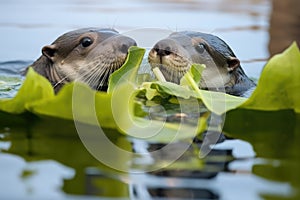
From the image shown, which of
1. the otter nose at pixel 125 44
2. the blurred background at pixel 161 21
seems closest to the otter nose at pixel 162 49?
the otter nose at pixel 125 44

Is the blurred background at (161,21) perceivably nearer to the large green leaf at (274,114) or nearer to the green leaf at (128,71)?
the green leaf at (128,71)

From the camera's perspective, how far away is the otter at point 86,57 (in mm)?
3850

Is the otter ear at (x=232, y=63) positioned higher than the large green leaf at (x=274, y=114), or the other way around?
the large green leaf at (x=274, y=114)

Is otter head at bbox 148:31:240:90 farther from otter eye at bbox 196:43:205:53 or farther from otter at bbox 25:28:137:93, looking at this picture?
otter at bbox 25:28:137:93

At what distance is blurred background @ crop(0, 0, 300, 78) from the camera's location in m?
6.65

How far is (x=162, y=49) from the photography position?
373 cm

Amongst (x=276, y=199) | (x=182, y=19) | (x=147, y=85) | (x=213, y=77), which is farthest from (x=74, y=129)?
(x=182, y=19)

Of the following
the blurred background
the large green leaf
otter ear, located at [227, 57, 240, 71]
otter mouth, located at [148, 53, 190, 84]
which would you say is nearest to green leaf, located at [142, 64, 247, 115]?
the large green leaf

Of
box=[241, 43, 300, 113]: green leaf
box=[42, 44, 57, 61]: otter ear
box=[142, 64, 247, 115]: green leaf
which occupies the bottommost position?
box=[42, 44, 57, 61]: otter ear

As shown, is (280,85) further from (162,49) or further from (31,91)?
(162,49)

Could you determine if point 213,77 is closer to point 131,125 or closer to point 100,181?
point 131,125

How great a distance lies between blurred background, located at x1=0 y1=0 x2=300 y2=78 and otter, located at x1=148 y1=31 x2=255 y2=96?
126 centimetres

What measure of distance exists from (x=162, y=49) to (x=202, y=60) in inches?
19.7

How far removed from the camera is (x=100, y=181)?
208 centimetres
